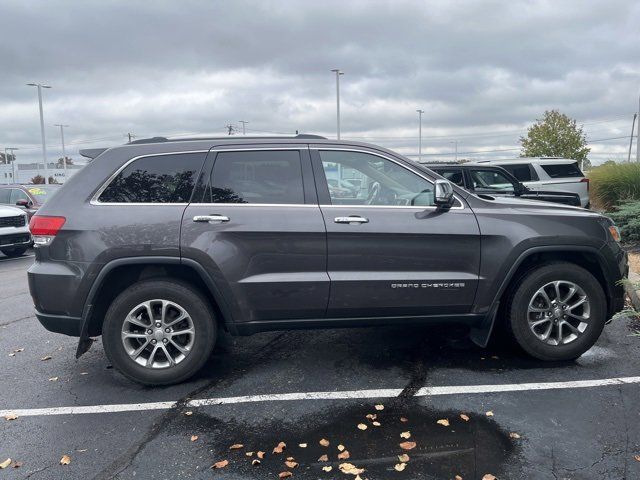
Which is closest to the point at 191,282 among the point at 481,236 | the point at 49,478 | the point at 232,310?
the point at 232,310

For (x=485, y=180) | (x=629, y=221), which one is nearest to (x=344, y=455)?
(x=629, y=221)

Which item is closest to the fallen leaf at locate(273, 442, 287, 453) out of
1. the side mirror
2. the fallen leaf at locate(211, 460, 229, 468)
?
the fallen leaf at locate(211, 460, 229, 468)

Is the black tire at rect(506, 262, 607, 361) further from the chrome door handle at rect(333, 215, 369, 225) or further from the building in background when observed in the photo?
the building in background

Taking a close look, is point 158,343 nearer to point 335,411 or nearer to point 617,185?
point 335,411

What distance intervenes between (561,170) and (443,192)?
11.1 meters

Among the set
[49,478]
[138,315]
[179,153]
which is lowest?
[49,478]

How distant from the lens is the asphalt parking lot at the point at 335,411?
120 inches

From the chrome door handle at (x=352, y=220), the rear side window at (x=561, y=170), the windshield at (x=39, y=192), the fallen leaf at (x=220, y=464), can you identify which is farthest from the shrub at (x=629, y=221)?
the windshield at (x=39, y=192)

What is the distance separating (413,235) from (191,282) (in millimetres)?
Result: 1775

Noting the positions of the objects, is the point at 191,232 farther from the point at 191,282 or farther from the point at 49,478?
the point at 49,478

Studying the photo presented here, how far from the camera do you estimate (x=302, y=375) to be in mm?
4402

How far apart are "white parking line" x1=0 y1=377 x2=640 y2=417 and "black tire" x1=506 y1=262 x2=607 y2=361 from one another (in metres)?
0.36

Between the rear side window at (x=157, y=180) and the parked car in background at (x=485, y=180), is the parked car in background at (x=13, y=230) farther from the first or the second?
the rear side window at (x=157, y=180)

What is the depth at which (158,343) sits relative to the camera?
4098 mm
